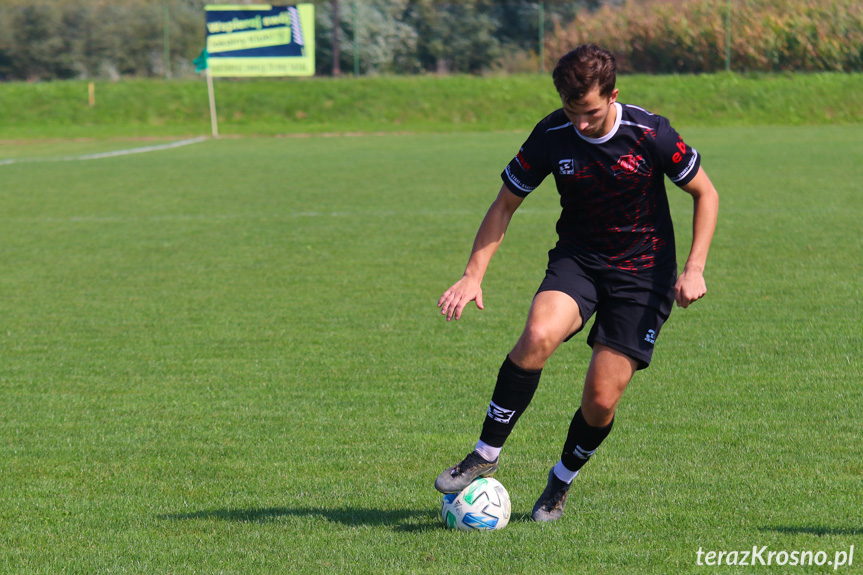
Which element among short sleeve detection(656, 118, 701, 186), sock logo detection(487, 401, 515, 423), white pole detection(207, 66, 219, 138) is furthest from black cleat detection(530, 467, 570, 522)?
white pole detection(207, 66, 219, 138)

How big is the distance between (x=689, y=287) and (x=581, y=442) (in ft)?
2.73

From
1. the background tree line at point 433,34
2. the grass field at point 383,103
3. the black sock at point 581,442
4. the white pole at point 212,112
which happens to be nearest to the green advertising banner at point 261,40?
the white pole at point 212,112

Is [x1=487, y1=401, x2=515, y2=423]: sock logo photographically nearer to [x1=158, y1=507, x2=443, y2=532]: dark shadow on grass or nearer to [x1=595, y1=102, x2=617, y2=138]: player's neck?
[x1=158, y1=507, x2=443, y2=532]: dark shadow on grass

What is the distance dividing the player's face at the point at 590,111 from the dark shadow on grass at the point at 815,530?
5.82 ft

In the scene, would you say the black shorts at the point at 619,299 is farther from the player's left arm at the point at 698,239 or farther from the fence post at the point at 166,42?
the fence post at the point at 166,42

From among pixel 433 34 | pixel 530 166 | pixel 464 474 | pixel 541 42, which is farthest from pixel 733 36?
pixel 464 474

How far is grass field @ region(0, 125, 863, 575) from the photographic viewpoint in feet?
13.8

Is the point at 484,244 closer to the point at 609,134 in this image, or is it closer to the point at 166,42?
the point at 609,134

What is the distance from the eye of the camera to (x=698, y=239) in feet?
14.2

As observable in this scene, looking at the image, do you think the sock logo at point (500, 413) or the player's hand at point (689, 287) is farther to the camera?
the sock logo at point (500, 413)

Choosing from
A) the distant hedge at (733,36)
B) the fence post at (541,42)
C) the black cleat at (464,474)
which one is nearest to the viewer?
the black cleat at (464,474)

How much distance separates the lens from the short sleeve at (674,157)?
14.0 feet

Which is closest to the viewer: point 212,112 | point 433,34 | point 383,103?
point 212,112

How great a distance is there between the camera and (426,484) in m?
4.90
